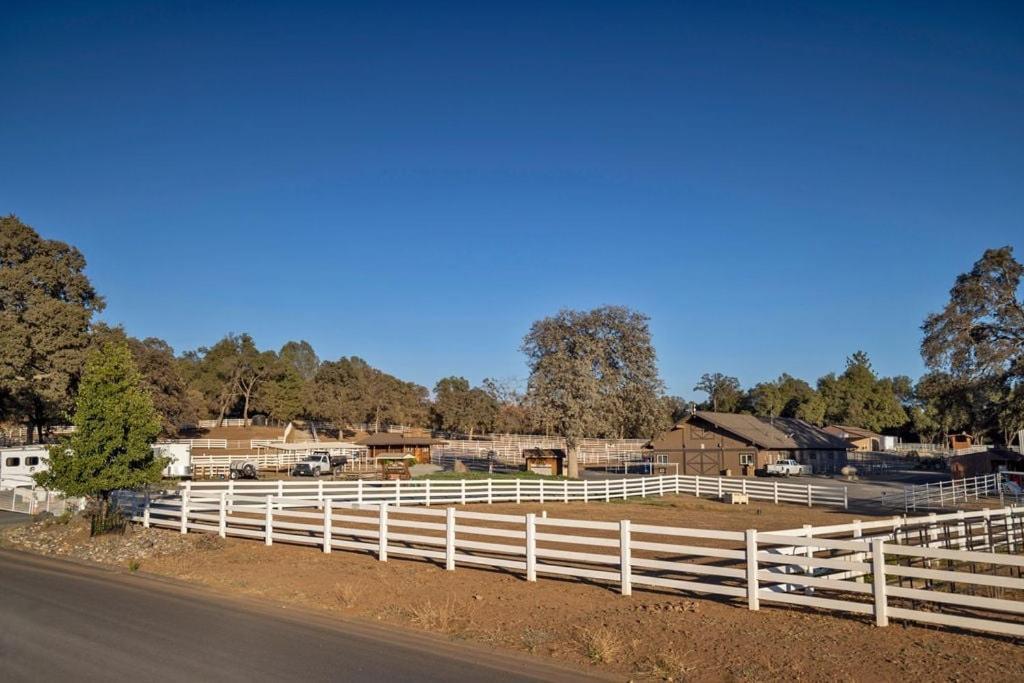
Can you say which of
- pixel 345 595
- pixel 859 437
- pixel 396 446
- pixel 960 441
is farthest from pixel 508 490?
pixel 859 437

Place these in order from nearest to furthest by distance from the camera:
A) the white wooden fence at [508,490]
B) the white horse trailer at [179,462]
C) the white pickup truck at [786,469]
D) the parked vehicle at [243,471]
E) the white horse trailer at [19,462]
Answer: the white wooden fence at [508,490] → the white horse trailer at [19,462] → the white horse trailer at [179,462] → the parked vehicle at [243,471] → the white pickup truck at [786,469]

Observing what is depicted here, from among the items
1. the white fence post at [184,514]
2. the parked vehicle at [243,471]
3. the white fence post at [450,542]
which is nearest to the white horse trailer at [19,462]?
the parked vehicle at [243,471]

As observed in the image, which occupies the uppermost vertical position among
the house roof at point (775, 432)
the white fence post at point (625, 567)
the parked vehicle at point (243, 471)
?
the house roof at point (775, 432)

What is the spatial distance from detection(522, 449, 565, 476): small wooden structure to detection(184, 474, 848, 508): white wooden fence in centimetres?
1077

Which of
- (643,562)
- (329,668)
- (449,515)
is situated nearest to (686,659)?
(643,562)

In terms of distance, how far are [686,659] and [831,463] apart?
222 feet

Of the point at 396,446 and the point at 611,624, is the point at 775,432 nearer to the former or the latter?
the point at 396,446

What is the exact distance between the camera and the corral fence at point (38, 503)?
2625cm

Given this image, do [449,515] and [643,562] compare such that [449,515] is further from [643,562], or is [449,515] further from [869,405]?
[869,405]

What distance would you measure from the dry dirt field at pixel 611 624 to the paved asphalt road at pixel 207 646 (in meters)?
0.73

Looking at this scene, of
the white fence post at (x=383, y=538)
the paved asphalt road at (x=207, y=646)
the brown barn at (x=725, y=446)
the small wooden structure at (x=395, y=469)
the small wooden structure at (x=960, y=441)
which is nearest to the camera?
the paved asphalt road at (x=207, y=646)

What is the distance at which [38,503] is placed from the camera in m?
29.2

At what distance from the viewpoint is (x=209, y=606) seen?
1297cm

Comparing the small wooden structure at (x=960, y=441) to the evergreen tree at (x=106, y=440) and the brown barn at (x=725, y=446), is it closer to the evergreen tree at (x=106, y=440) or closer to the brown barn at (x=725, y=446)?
the brown barn at (x=725, y=446)
